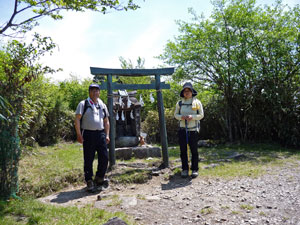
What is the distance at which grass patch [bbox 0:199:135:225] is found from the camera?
3076 mm

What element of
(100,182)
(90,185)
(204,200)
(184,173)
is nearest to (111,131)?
(100,182)

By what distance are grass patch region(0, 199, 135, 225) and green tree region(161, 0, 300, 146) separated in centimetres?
815

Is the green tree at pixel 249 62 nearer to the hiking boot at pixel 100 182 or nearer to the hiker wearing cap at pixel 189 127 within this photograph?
the hiker wearing cap at pixel 189 127

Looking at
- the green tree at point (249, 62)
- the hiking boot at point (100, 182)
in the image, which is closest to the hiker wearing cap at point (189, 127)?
the hiking boot at point (100, 182)

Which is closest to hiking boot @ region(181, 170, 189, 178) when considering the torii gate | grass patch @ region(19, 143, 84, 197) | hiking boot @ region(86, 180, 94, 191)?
the torii gate

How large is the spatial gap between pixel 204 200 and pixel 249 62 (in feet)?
23.6

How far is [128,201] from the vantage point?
3988 millimetres

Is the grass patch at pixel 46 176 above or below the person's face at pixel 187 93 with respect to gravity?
below

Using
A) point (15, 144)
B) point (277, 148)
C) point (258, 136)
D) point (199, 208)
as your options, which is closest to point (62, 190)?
point (15, 144)

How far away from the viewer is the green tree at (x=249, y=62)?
9562 mm

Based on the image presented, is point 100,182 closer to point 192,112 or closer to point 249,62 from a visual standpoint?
point 192,112

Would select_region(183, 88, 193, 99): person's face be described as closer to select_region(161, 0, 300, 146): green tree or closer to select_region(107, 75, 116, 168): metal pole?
Result: select_region(107, 75, 116, 168): metal pole

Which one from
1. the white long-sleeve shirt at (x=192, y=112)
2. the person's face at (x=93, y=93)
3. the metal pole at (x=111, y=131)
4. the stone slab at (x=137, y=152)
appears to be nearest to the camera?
the person's face at (x=93, y=93)

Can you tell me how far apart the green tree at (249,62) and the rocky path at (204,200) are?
488cm
